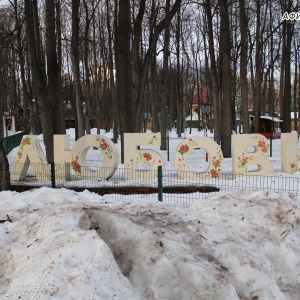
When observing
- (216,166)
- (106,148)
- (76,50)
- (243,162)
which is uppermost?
(76,50)

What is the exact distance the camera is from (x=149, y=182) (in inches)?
439

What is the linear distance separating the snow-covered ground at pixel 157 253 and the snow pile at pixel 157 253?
0.01 m

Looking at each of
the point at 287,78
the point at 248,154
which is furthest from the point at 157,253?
the point at 287,78

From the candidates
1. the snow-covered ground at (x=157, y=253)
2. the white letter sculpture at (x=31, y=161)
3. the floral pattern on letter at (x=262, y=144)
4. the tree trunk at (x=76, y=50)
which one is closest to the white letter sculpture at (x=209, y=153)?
the floral pattern on letter at (x=262, y=144)

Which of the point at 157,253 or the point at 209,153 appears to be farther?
the point at 209,153

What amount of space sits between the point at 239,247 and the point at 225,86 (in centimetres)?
1313

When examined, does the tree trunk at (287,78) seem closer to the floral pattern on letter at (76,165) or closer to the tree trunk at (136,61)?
the tree trunk at (136,61)

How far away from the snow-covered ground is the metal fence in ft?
9.49

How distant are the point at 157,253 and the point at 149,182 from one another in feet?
21.8

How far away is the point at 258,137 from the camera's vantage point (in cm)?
1199

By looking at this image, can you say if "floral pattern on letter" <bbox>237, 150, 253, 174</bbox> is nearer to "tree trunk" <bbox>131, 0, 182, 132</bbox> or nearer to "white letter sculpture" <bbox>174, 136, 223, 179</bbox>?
"white letter sculpture" <bbox>174, 136, 223, 179</bbox>

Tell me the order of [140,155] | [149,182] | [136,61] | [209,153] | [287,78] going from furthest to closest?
[287,78] < [136,61] < [140,155] < [209,153] < [149,182]

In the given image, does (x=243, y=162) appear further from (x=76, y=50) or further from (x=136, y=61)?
(x=76, y=50)

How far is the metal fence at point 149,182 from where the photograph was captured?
9711mm
